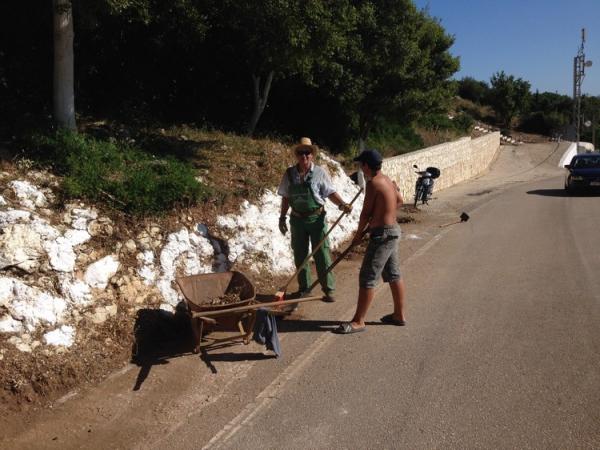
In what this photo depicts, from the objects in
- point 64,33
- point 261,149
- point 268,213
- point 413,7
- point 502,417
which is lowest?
point 502,417

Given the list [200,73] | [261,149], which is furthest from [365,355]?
[200,73]

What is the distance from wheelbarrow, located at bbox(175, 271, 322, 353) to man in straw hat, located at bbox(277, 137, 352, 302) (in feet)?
3.35

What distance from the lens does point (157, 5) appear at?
1058 cm

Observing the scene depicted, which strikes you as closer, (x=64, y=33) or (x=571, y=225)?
(x=64, y=33)

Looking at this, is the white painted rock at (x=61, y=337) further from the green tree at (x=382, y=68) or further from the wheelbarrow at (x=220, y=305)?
the green tree at (x=382, y=68)

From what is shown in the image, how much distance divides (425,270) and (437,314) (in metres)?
2.05

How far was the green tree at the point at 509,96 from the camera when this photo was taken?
148ft

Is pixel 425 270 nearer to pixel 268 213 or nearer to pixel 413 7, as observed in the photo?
pixel 268 213

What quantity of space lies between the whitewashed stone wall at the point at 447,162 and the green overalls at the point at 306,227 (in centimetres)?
874

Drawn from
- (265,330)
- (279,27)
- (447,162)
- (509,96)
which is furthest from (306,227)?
(509,96)

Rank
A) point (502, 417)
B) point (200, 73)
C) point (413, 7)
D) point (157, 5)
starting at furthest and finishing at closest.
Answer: point (413, 7) < point (200, 73) < point (157, 5) < point (502, 417)

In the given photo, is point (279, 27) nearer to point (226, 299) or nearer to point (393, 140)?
point (226, 299)

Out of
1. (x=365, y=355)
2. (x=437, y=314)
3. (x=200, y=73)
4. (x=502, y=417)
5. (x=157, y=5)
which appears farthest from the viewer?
(x=200, y=73)

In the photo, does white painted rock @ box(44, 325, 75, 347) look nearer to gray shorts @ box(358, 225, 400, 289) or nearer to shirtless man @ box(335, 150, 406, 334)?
shirtless man @ box(335, 150, 406, 334)
